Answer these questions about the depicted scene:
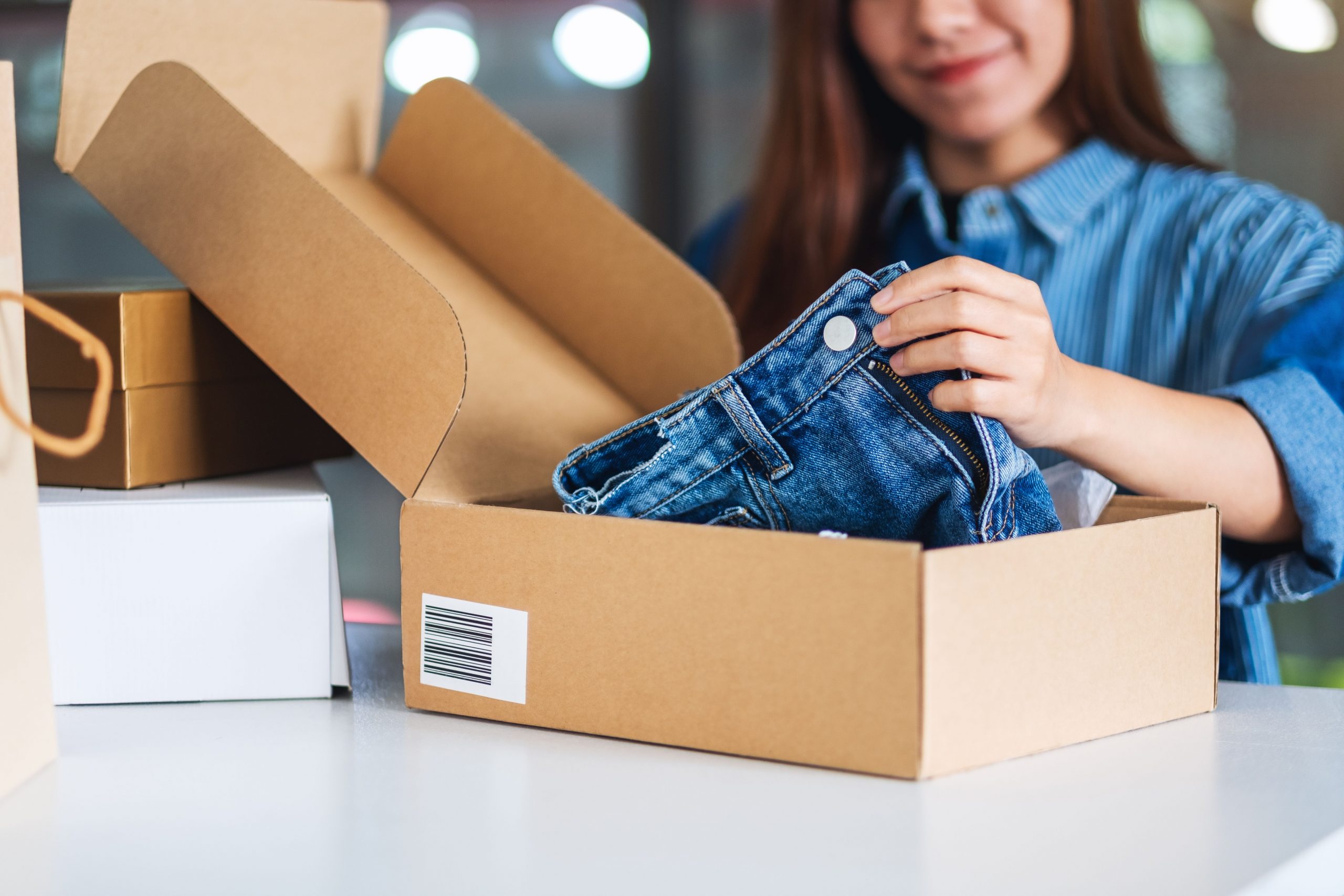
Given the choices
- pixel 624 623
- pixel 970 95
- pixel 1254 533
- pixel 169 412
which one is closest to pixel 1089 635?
pixel 624 623

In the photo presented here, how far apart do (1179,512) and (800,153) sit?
721 millimetres

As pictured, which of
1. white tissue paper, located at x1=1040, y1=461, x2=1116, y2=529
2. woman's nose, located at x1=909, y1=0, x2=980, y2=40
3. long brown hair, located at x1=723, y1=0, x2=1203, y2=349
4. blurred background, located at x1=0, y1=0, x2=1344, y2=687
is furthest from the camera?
blurred background, located at x1=0, y1=0, x2=1344, y2=687

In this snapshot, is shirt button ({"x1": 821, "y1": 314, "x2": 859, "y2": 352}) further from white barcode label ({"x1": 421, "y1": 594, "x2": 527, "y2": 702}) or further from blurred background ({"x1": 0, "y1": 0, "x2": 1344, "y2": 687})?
blurred background ({"x1": 0, "y1": 0, "x2": 1344, "y2": 687})

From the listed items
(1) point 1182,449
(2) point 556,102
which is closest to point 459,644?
(1) point 1182,449

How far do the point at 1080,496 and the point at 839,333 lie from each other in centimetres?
19

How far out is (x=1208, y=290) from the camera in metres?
0.98

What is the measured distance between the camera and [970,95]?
1.06 meters

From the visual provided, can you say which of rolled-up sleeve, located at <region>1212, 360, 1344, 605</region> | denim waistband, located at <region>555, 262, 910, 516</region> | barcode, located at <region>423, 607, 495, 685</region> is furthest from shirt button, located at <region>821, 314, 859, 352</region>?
rolled-up sleeve, located at <region>1212, 360, 1344, 605</region>

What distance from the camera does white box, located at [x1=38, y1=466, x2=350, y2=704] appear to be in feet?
2.07

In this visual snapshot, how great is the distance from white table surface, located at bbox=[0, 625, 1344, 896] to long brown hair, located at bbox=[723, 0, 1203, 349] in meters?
0.68

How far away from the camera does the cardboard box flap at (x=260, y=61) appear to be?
74 centimetres

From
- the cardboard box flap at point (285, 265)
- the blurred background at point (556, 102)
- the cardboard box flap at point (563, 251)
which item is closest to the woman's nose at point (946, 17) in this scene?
the cardboard box flap at point (563, 251)

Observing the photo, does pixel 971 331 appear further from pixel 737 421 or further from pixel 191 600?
pixel 191 600

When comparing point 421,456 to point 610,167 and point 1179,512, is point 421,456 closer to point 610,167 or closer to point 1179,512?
point 1179,512
